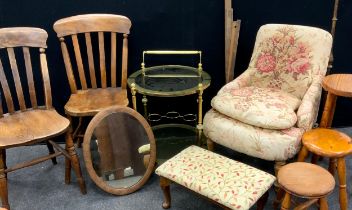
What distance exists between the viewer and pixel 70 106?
2.34 m

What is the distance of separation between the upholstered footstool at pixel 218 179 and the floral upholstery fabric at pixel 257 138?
20 centimetres

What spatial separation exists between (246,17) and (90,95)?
127cm

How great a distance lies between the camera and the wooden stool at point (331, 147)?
1.93 m

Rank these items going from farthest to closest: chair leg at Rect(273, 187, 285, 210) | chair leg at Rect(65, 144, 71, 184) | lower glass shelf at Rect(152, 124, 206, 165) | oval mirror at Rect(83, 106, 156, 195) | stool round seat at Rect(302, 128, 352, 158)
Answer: lower glass shelf at Rect(152, 124, 206, 165)
chair leg at Rect(65, 144, 71, 184)
oval mirror at Rect(83, 106, 156, 195)
chair leg at Rect(273, 187, 285, 210)
stool round seat at Rect(302, 128, 352, 158)

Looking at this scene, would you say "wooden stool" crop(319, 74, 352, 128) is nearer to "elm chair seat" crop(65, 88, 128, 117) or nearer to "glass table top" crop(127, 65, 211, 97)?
"glass table top" crop(127, 65, 211, 97)

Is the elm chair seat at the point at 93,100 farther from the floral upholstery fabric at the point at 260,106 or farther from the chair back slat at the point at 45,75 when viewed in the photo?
the floral upholstery fabric at the point at 260,106

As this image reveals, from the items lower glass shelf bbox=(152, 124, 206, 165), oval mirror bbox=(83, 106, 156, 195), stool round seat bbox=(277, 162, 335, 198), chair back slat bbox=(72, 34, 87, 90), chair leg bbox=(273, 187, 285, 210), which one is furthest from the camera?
lower glass shelf bbox=(152, 124, 206, 165)

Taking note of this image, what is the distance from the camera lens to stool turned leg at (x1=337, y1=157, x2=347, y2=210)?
77.5 inches

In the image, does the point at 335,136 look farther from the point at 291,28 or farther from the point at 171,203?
the point at 171,203

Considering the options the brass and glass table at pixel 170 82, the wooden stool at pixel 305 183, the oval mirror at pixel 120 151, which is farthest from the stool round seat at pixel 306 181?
the oval mirror at pixel 120 151

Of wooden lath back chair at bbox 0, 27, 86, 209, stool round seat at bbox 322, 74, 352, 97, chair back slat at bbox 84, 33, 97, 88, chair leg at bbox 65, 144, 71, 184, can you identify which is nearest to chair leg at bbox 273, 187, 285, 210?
stool round seat at bbox 322, 74, 352, 97

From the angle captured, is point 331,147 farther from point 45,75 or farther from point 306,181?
point 45,75

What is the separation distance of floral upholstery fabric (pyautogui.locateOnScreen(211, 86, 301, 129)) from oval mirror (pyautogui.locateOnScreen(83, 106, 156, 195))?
0.53 metres

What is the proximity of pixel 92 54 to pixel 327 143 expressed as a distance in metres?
1.63
